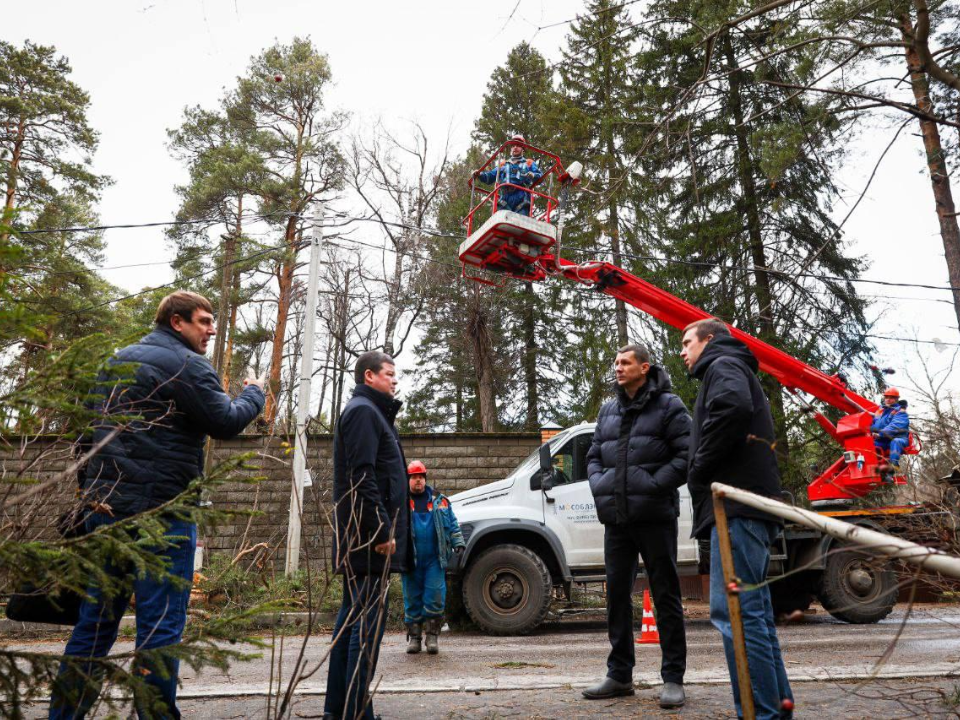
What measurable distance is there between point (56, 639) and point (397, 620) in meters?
3.79

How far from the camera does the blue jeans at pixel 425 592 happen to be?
23.0 feet

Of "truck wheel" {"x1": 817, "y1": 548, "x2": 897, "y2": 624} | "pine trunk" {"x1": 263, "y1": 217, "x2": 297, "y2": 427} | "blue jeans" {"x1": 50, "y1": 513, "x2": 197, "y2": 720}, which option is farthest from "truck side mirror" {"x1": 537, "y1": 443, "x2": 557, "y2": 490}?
"pine trunk" {"x1": 263, "y1": 217, "x2": 297, "y2": 427}

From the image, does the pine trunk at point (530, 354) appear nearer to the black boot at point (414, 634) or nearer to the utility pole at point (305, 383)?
the utility pole at point (305, 383)

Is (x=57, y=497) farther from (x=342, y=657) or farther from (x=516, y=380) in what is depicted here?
(x=516, y=380)

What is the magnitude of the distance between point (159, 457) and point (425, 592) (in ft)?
15.0

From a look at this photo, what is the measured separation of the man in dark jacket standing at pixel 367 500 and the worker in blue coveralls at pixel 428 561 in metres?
3.00

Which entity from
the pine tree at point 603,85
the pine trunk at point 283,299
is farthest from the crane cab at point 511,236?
the pine trunk at point 283,299

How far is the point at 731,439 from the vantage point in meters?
3.35

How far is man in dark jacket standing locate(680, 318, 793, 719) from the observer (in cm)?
306

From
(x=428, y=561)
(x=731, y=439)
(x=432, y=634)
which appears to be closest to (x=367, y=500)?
(x=731, y=439)

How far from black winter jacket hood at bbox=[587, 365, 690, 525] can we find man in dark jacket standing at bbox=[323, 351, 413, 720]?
3.99ft

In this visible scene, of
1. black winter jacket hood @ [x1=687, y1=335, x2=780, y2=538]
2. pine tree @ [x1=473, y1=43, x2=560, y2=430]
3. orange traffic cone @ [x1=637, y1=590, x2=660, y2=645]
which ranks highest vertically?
pine tree @ [x1=473, y1=43, x2=560, y2=430]

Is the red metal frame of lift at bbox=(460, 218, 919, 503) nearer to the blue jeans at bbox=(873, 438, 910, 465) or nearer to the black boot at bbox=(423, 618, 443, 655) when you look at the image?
the blue jeans at bbox=(873, 438, 910, 465)

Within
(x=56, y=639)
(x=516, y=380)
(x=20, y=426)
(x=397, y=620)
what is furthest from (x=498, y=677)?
(x=516, y=380)
